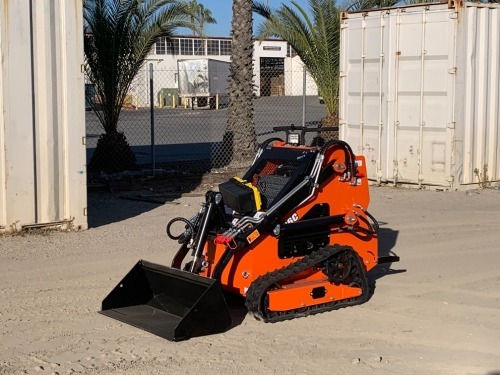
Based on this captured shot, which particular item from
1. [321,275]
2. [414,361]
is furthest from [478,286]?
[414,361]

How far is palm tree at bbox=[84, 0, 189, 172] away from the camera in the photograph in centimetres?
1489

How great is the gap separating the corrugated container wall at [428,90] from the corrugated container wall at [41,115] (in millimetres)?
5717

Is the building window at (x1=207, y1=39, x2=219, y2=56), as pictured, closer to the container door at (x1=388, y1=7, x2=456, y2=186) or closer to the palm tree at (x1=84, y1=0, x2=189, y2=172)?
the palm tree at (x1=84, y1=0, x2=189, y2=172)

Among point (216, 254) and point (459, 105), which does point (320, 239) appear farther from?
point (459, 105)

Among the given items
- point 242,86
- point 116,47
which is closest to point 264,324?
point 116,47

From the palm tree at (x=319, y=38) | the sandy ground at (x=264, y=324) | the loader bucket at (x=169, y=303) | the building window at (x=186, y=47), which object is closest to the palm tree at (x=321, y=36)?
the palm tree at (x=319, y=38)

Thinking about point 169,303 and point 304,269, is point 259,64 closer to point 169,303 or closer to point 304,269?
point 304,269

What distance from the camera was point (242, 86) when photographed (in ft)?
54.0

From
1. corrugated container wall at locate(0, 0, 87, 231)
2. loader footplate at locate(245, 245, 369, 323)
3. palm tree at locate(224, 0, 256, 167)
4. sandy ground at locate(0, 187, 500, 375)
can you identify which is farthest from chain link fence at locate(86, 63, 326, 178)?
loader footplate at locate(245, 245, 369, 323)

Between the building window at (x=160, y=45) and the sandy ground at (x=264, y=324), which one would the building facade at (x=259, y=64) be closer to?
the building window at (x=160, y=45)

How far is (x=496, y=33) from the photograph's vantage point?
13.3m

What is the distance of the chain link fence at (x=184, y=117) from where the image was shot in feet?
57.2

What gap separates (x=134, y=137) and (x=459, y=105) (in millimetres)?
14133

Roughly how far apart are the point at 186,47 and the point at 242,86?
3594 centimetres
